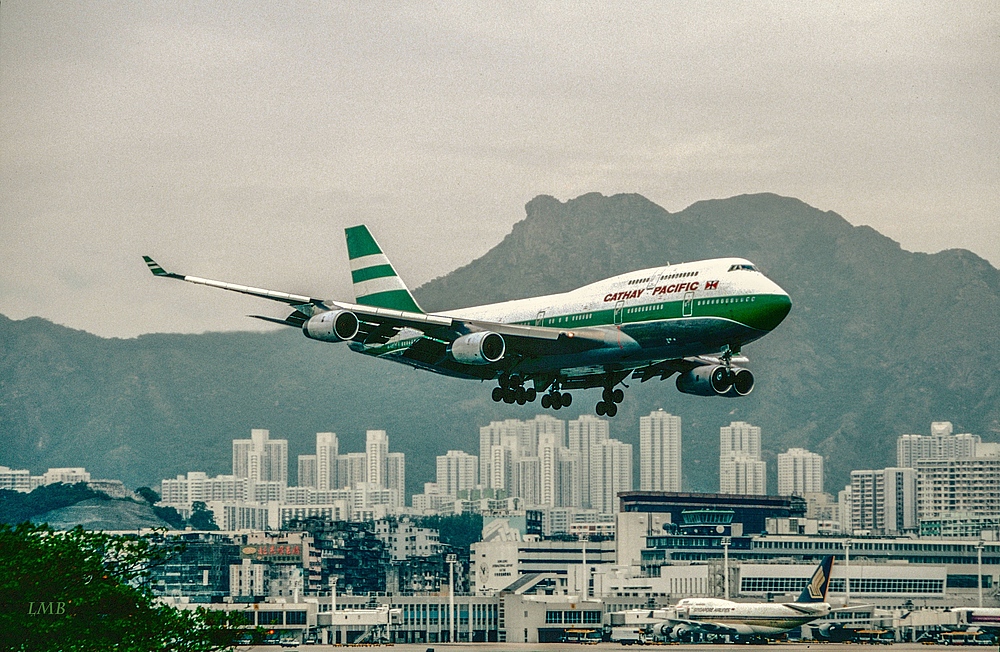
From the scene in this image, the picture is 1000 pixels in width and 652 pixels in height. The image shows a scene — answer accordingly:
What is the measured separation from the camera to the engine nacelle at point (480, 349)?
5694 centimetres

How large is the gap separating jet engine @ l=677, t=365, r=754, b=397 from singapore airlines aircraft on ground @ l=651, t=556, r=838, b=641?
59.5 m

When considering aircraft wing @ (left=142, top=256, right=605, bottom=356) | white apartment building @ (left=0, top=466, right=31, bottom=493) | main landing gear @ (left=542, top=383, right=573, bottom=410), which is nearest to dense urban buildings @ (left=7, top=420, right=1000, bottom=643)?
white apartment building @ (left=0, top=466, right=31, bottom=493)

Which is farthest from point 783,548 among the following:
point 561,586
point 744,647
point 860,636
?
point 744,647

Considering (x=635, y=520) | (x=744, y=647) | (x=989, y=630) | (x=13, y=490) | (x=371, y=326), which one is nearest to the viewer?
(x=371, y=326)

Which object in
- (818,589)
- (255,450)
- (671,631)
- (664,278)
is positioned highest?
(664,278)

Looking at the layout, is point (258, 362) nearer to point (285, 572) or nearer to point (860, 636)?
point (285, 572)

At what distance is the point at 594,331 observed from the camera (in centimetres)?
5750

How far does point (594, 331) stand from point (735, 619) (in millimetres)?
64569

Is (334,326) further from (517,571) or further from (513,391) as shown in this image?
(517,571)

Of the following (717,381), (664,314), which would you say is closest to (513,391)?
(717,381)

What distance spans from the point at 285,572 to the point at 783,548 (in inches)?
2264

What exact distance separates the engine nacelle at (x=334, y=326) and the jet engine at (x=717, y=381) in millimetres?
12659

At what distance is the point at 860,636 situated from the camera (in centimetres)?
12462

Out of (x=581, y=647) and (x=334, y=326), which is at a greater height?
(x=334, y=326)
